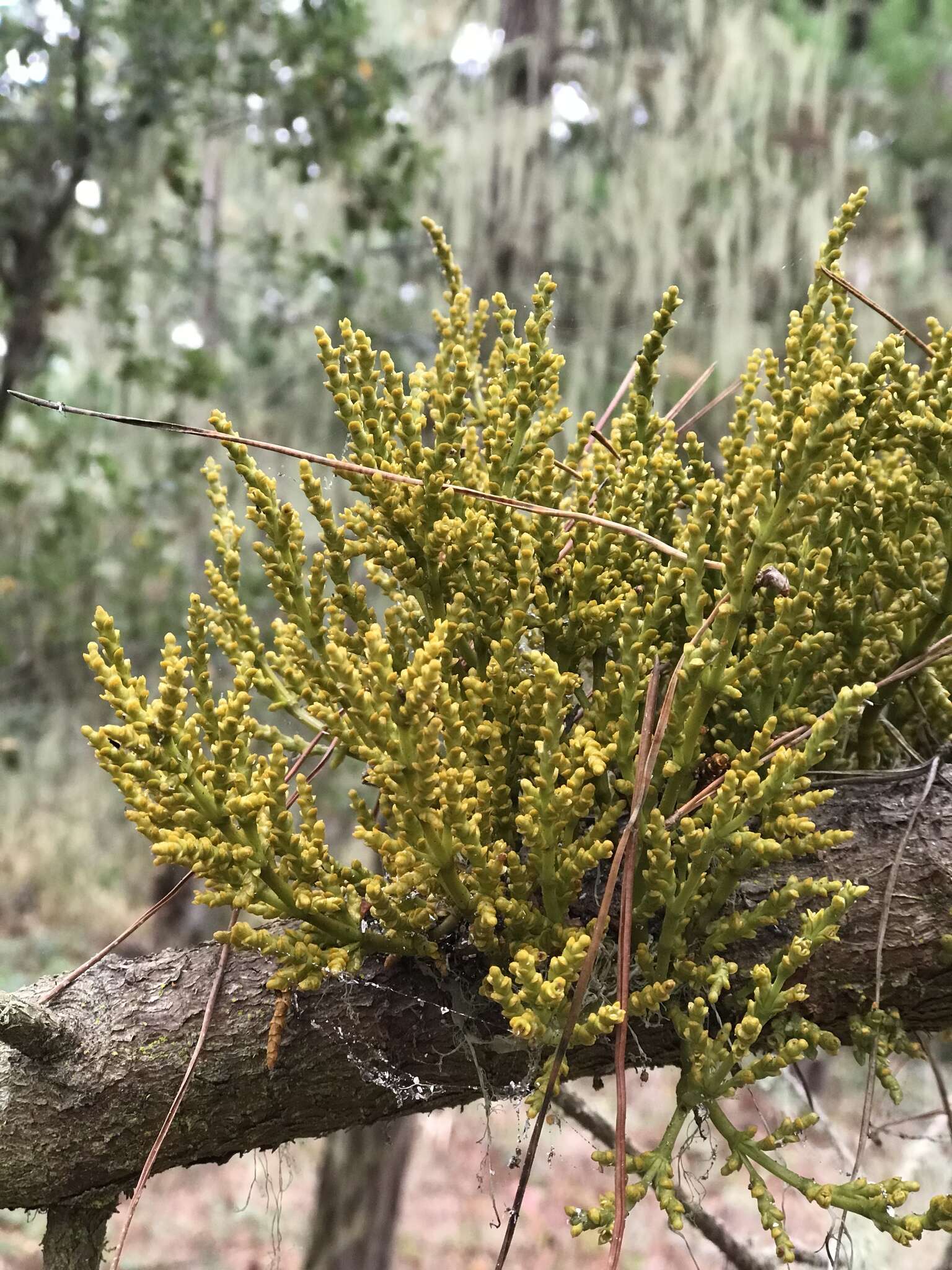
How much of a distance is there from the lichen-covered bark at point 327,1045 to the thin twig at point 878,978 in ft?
0.04

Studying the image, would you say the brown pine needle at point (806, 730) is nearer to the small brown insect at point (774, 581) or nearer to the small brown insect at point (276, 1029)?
the small brown insect at point (774, 581)

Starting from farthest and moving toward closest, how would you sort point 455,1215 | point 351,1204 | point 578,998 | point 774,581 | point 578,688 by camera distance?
point 455,1215 < point 351,1204 < point 578,688 < point 774,581 < point 578,998

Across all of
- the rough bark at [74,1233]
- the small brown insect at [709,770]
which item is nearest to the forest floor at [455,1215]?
the rough bark at [74,1233]

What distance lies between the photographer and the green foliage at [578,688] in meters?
0.89

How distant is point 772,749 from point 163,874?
6.08 m

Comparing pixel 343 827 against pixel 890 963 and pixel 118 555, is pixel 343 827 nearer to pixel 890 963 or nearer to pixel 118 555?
pixel 118 555

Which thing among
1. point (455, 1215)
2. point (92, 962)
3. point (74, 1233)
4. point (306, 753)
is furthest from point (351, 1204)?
point (306, 753)

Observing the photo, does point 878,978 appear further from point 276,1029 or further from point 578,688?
point 276,1029

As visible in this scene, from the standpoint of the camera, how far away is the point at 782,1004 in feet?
3.09

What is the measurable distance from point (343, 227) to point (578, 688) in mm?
5323

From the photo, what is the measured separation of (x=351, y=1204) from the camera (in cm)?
425

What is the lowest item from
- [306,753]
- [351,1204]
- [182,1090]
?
[351,1204]

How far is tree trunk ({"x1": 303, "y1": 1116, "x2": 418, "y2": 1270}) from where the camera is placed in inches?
166

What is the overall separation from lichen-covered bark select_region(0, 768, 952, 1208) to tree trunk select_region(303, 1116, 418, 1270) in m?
3.50
